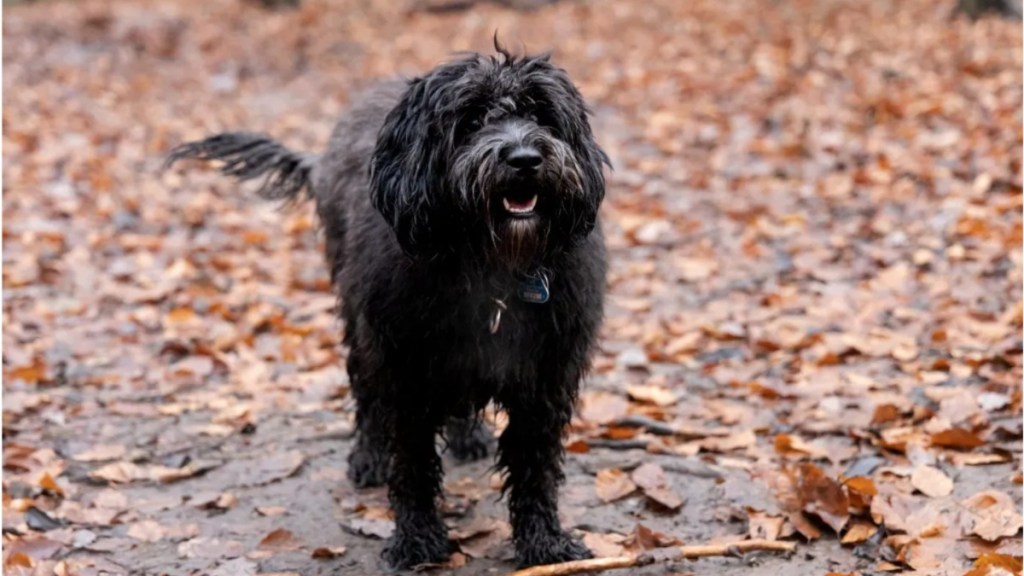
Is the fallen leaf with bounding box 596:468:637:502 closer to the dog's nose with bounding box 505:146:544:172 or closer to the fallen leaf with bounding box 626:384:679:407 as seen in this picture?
the fallen leaf with bounding box 626:384:679:407

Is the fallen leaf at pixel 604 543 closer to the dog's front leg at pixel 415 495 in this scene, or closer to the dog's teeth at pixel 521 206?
the dog's front leg at pixel 415 495

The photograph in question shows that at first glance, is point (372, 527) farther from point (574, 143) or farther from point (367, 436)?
point (574, 143)

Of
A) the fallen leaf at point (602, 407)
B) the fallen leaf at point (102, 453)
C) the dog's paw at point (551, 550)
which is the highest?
the fallen leaf at point (602, 407)

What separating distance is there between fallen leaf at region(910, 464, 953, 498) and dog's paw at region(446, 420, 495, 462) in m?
1.98

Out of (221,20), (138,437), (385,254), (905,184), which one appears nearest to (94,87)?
(221,20)

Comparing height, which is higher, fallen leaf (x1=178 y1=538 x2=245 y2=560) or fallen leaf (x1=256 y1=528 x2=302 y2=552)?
fallen leaf (x1=256 y1=528 x2=302 y2=552)

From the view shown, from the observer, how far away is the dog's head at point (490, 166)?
3.54 meters

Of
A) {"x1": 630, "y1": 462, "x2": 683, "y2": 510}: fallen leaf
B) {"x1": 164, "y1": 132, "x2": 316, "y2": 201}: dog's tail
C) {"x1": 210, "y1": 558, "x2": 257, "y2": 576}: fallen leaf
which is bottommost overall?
{"x1": 210, "y1": 558, "x2": 257, "y2": 576}: fallen leaf

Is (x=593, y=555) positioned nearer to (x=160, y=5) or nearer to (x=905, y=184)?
(x=905, y=184)

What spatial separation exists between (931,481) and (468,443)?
6.95ft

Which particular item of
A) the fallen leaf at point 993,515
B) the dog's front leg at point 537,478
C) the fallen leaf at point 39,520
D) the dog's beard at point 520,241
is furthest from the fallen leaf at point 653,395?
the fallen leaf at point 39,520

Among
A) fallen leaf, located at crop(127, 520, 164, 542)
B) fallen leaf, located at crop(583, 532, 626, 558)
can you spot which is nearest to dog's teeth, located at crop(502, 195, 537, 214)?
fallen leaf, located at crop(583, 532, 626, 558)

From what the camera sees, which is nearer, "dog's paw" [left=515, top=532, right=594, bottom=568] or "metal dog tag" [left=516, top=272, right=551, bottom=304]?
"metal dog tag" [left=516, top=272, right=551, bottom=304]

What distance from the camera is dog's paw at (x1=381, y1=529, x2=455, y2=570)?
4.26 meters
